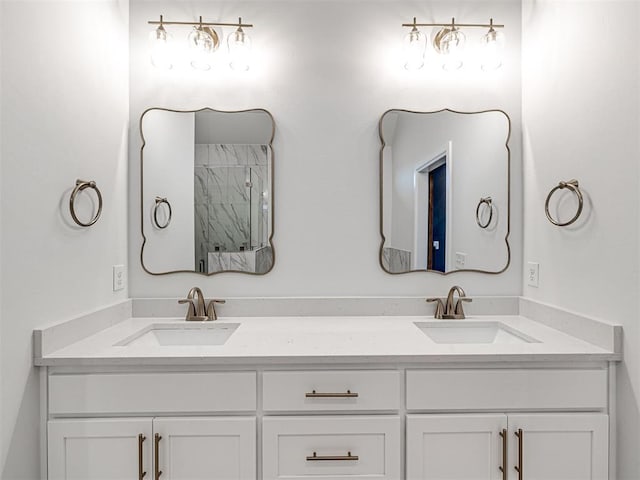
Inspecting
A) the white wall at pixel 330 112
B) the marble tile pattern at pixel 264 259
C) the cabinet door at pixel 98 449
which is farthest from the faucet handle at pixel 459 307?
the cabinet door at pixel 98 449

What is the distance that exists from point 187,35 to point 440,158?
4.39 feet

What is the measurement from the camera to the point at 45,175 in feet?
4.61

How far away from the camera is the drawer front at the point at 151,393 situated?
1.41 m

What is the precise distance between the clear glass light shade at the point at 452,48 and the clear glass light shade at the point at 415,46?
9 cm

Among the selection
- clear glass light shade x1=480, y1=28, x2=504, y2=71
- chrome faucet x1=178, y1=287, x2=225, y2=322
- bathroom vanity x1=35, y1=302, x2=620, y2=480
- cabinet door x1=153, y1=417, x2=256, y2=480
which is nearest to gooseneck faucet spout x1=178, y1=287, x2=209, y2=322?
chrome faucet x1=178, y1=287, x2=225, y2=322

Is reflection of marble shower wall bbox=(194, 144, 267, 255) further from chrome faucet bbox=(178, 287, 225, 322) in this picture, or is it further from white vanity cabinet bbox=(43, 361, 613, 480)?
white vanity cabinet bbox=(43, 361, 613, 480)

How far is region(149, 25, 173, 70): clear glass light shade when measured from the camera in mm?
1937

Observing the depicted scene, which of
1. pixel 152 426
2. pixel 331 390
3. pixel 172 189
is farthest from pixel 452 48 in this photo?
pixel 152 426

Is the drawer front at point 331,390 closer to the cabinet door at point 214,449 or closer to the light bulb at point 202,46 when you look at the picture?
the cabinet door at point 214,449

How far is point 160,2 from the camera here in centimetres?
204

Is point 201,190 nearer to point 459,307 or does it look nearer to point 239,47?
point 239,47

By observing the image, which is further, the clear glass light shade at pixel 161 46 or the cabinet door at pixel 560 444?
the clear glass light shade at pixel 161 46

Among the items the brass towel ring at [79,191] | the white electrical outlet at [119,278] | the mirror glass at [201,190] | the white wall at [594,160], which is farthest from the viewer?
the mirror glass at [201,190]

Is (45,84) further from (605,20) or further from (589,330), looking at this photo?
(589,330)
